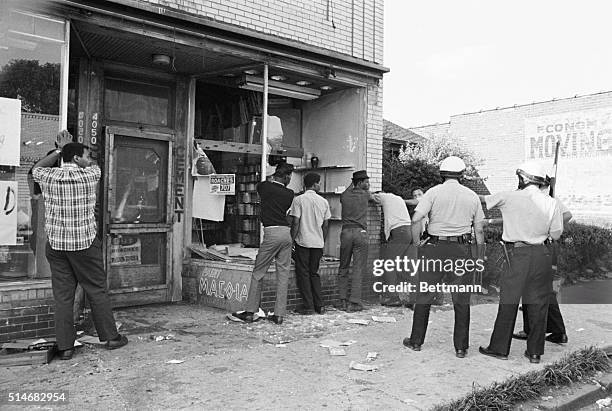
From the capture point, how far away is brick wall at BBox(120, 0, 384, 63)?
6900mm

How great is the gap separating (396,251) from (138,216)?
13.1 feet

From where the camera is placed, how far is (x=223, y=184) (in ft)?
25.7

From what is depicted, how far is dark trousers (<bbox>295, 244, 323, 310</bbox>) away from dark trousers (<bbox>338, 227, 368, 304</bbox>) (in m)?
0.55

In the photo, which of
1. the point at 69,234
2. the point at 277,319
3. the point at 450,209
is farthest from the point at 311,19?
the point at 69,234

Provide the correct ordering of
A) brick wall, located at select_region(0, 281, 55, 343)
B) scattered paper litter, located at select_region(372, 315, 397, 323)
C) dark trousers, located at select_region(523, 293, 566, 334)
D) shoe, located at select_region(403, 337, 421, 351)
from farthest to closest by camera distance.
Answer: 1. scattered paper litter, located at select_region(372, 315, 397, 323)
2. dark trousers, located at select_region(523, 293, 566, 334)
3. shoe, located at select_region(403, 337, 421, 351)
4. brick wall, located at select_region(0, 281, 55, 343)

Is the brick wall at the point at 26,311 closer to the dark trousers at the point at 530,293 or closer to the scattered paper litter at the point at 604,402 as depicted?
the dark trousers at the point at 530,293

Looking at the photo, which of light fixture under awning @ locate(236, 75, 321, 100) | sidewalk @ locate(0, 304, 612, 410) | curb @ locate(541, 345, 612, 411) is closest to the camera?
sidewalk @ locate(0, 304, 612, 410)

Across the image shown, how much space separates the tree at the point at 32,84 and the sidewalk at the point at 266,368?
2.60 m

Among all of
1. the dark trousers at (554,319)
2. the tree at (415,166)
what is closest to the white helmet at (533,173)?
the dark trousers at (554,319)

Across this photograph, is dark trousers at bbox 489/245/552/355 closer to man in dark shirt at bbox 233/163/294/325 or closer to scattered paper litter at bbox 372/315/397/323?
scattered paper litter at bbox 372/315/397/323

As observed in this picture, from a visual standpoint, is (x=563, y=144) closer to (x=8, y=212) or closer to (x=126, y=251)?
(x=126, y=251)

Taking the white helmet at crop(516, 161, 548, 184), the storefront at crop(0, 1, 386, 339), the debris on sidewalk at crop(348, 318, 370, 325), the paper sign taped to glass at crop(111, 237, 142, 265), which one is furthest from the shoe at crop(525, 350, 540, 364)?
the paper sign taped to glass at crop(111, 237, 142, 265)

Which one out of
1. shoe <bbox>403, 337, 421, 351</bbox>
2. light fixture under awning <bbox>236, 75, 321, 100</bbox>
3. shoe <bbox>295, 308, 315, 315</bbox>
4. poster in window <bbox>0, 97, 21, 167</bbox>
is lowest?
shoe <bbox>403, 337, 421, 351</bbox>

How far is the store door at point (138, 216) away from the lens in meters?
7.24
